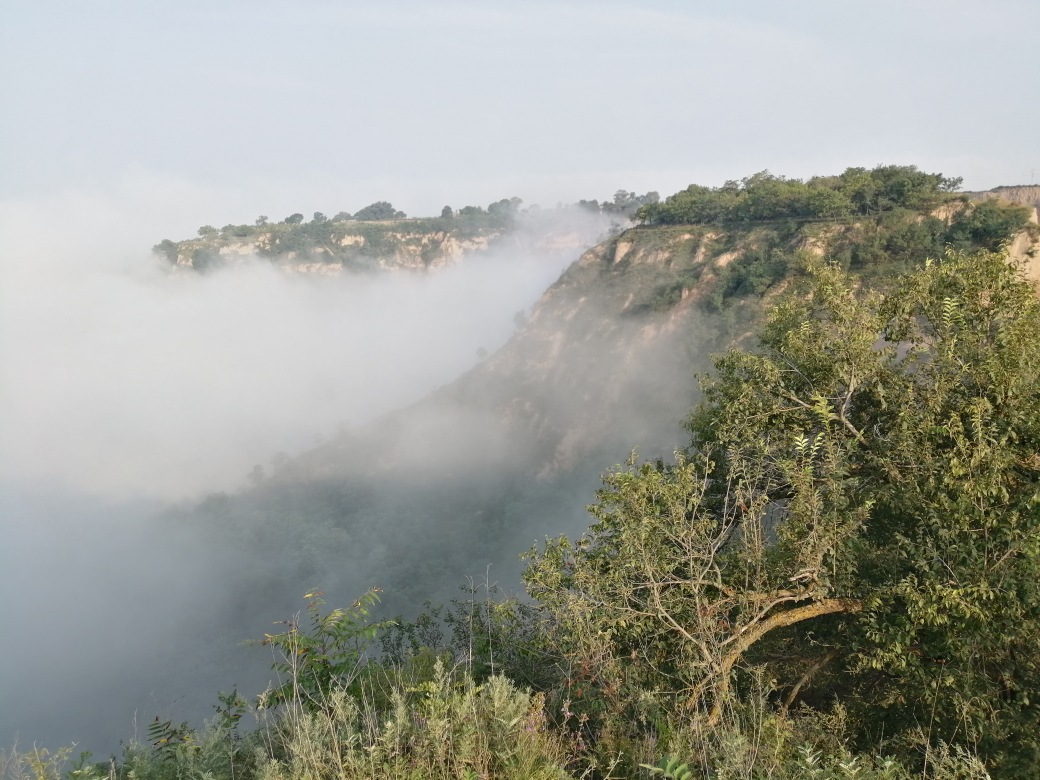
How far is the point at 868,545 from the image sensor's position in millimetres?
7398

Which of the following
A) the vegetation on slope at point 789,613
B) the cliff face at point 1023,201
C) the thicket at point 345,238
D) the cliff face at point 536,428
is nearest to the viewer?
the vegetation on slope at point 789,613

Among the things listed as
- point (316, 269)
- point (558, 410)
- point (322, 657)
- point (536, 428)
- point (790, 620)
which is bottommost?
point (536, 428)

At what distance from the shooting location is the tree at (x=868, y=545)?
6109 mm

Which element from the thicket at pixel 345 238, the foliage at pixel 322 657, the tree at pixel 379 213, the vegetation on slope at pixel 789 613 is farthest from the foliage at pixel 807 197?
the tree at pixel 379 213

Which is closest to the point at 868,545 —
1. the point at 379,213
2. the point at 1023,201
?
the point at 1023,201

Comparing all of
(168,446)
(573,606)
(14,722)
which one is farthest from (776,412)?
(168,446)

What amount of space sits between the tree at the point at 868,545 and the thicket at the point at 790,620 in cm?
3

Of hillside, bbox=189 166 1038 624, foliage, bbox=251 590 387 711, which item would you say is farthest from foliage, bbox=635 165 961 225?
foliage, bbox=251 590 387 711

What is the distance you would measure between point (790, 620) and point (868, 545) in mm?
1228

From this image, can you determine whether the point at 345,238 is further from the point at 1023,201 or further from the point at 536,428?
the point at 1023,201

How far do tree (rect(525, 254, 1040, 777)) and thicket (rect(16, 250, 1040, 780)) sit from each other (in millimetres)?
33

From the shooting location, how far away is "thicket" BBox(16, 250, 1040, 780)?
14.0 feet

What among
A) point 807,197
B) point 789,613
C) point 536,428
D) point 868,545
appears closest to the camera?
point 789,613

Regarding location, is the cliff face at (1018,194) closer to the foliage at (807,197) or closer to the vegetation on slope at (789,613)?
the foliage at (807,197)
